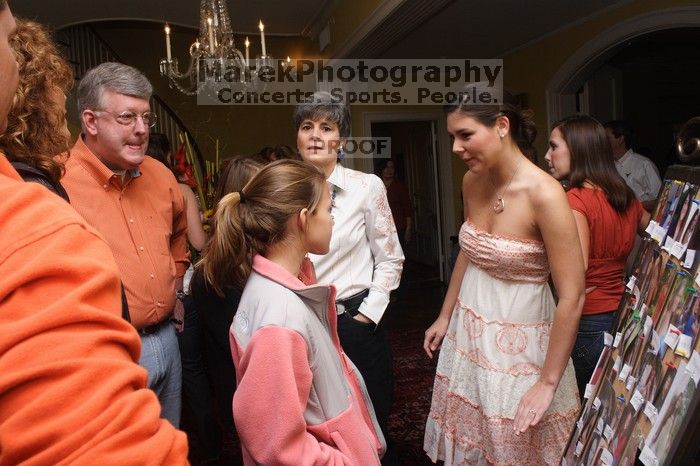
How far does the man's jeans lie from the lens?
1.68m

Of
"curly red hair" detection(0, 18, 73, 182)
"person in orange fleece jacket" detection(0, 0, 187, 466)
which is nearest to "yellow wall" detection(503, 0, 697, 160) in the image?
"curly red hair" detection(0, 18, 73, 182)

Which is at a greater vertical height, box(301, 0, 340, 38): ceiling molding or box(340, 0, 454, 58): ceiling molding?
box(301, 0, 340, 38): ceiling molding

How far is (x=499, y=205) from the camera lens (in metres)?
1.65

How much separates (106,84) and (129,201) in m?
0.38

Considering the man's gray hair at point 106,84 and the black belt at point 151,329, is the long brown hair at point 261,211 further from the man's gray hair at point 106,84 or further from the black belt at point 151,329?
the man's gray hair at point 106,84

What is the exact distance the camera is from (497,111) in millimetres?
1627

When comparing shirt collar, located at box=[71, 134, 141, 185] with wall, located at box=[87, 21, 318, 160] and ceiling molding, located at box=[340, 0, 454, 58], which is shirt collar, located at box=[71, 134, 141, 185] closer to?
ceiling molding, located at box=[340, 0, 454, 58]

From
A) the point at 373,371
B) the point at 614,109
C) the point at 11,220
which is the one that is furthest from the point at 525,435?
the point at 614,109

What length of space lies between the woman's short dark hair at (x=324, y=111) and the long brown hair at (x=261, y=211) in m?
0.83

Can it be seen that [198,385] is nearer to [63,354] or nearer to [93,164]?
[93,164]

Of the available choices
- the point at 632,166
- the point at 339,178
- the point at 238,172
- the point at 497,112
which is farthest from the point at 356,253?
the point at 632,166

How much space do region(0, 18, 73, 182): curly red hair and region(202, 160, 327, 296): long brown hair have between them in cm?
39

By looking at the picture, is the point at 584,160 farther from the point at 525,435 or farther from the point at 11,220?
the point at 11,220

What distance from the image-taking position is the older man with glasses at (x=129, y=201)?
1.67 meters
